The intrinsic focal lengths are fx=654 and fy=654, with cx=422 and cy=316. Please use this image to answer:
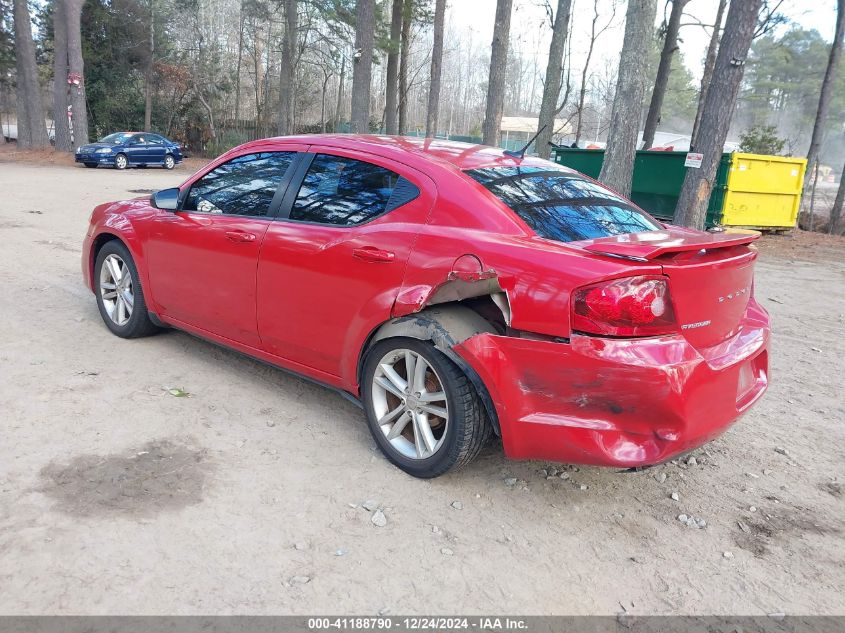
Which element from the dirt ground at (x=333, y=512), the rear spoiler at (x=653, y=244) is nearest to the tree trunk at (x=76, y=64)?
the dirt ground at (x=333, y=512)

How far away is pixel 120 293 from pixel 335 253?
2.42m

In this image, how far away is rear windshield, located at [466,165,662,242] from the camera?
10.2 ft

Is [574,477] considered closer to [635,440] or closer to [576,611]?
[635,440]

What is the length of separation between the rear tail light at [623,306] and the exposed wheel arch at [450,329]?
447mm

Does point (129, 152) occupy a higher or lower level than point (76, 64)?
lower

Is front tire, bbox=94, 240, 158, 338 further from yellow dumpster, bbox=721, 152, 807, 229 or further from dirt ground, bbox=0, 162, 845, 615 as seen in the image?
yellow dumpster, bbox=721, 152, 807, 229

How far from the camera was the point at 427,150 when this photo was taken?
11.9 feet

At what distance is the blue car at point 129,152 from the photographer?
81.2 feet

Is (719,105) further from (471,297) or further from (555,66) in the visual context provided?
(471,297)

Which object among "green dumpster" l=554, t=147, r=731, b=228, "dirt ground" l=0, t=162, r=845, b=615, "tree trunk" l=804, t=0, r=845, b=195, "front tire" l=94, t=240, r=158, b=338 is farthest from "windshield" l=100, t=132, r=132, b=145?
"tree trunk" l=804, t=0, r=845, b=195

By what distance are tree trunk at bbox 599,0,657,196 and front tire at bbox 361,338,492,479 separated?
21.3ft

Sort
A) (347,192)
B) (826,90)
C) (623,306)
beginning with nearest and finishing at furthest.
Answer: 1. (623,306)
2. (347,192)
3. (826,90)

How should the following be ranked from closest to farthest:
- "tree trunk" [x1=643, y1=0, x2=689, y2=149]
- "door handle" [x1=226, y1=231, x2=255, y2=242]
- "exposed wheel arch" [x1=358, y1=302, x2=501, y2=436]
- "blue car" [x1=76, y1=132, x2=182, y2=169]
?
"exposed wheel arch" [x1=358, y1=302, x2=501, y2=436]
"door handle" [x1=226, y1=231, x2=255, y2=242]
"tree trunk" [x1=643, y1=0, x2=689, y2=149]
"blue car" [x1=76, y1=132, x2=182, y2=169]

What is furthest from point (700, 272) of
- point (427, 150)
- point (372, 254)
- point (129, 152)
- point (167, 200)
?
point (129, 152)
